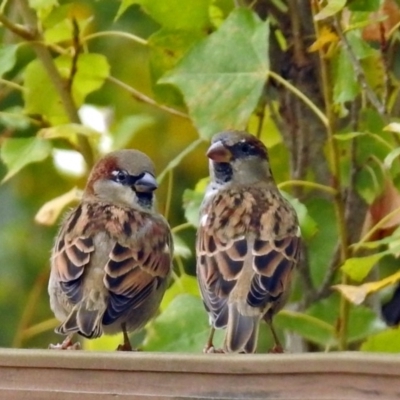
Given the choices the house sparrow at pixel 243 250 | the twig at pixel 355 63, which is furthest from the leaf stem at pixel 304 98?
the house sparrow at pixel 243 250

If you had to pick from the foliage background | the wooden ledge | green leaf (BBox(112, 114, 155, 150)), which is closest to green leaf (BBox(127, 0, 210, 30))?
the foliage background

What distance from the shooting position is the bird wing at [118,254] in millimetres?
2486

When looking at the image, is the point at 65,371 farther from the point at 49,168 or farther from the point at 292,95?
the point at 49,168

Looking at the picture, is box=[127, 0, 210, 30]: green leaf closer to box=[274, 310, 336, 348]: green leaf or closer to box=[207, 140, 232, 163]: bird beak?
box=[207, 140, 232, 163]: bird beak

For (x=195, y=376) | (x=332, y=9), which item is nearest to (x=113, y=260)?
(x=332, y=9)

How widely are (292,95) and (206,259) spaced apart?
18.1 inches

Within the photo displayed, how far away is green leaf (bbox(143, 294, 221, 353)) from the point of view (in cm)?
238

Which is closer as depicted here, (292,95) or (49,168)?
(292,95)

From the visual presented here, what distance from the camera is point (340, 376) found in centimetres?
163

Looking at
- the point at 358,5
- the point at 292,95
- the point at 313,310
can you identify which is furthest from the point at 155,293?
the point at 358,5

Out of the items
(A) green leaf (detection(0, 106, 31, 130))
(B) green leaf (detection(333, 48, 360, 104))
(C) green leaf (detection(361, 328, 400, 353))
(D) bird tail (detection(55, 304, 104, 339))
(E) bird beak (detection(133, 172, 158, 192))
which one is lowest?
(C) green leaf (detection(361, 328, 400, 353))

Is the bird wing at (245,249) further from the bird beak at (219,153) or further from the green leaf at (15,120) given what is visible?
the green leaf at (15,120)

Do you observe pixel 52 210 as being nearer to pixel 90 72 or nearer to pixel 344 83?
pixel 90 72

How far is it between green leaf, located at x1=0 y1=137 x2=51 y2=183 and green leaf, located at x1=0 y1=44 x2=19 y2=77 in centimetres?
15
